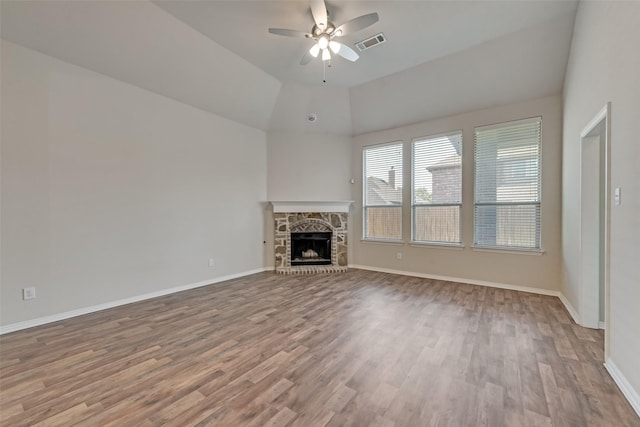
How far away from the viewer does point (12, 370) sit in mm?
2180

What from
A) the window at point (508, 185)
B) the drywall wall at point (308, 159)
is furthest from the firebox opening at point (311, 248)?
the window at point (508, 185)

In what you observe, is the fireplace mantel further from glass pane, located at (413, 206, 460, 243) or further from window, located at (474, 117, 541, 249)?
window, located at (474, 117, 541, 249)

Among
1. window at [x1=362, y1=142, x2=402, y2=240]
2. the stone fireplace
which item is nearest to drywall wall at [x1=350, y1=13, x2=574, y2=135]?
window at [x1=362, y1=142, x2=402, y2=240]

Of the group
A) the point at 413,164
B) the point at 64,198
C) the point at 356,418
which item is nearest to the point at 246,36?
the point at 64,198

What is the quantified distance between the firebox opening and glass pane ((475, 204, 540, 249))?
2.98m

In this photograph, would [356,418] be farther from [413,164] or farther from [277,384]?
[413,164]

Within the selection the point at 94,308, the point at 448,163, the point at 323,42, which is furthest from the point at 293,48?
the point at 94,308

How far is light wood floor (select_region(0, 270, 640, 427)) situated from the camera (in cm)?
168

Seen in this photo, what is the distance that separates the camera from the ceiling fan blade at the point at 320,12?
2.65 m

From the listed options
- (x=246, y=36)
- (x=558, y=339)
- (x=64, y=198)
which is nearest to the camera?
(x=558, y=339)

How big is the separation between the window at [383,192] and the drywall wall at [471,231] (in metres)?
0.14

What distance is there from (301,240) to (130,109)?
12.6ft

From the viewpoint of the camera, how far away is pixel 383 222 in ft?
18.8

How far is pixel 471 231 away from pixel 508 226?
547 mm
